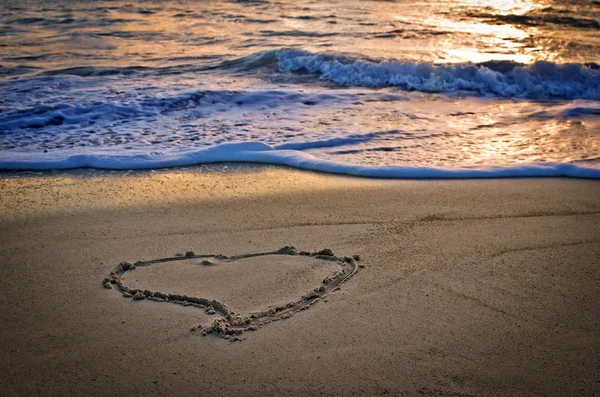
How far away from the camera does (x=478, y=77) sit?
7113mm

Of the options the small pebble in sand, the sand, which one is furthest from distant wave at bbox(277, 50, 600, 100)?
the small pebble in sand

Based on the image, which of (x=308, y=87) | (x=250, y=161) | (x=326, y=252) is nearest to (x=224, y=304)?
(x=326, y=252)

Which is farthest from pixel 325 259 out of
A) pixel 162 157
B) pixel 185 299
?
pixel 162 157

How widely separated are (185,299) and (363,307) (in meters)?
0.82

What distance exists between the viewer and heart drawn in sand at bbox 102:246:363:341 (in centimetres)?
244

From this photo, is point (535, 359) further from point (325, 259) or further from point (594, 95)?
point (594, 95)

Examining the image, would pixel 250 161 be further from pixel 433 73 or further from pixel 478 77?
pixel 478 77

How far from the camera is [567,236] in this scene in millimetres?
3250

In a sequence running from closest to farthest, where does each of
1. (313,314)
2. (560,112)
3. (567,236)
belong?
(313,314) → (567,236) → (560,112)

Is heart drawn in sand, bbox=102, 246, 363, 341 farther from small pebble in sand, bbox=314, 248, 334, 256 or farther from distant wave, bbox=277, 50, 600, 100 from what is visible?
distant wave, bbox=277, 50, 600, 100

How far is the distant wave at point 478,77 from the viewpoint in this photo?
22.4ft

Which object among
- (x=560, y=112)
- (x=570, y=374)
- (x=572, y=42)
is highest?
(x=572, y=42)

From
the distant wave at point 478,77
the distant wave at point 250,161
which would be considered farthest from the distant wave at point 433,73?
the distant wave at point 250,161

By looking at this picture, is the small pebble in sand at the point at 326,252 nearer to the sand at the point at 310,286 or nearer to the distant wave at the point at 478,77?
the sand at the point at 310,286
